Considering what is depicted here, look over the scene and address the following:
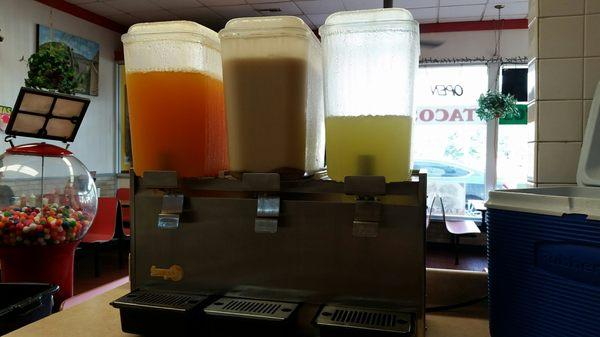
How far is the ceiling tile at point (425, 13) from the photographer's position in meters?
5.84

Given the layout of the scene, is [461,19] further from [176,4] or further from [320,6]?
[176,4]

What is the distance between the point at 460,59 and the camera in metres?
6.39

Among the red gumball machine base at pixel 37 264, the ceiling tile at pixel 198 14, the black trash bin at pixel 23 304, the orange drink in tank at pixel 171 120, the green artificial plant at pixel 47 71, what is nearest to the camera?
the orange drink in tank at pixel 171 120

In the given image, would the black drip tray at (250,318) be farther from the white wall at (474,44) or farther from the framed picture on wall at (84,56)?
the white wall at (474,44)

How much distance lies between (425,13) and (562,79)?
497cm

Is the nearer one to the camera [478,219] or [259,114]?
[259,114]

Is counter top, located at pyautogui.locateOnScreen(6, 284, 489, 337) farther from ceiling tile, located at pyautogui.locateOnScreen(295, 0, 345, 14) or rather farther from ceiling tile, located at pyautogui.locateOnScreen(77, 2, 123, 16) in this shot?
ceiling tile, located at pyautogui.locateOnScreen(77, 2, 123, 16)

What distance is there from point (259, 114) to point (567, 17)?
3.51 feet

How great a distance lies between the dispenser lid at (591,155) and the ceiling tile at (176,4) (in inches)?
203

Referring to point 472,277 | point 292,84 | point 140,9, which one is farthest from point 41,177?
point 140,9

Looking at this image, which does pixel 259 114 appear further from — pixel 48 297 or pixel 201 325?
pixel 48 297

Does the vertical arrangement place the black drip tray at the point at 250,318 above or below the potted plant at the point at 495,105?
below

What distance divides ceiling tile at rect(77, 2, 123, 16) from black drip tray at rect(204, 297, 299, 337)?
5.81 m

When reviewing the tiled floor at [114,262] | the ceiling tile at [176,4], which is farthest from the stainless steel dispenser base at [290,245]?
the ceiling tile at [176,4]
